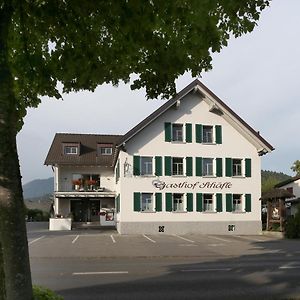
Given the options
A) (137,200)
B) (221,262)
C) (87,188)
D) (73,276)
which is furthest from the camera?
(87,188)

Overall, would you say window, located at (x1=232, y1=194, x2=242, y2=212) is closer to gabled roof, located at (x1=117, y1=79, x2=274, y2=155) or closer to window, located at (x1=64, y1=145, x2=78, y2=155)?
gabled roof, located at (x1=117, y1=79, x2=274, y2=155)

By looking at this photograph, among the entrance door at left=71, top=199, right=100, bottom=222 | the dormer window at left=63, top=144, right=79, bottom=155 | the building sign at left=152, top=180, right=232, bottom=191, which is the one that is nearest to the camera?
the building sign at left=152, top=180, right=232, bottom=191

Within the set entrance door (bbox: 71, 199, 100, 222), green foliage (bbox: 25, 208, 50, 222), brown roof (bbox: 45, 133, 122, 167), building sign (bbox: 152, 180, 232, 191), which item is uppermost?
brown roof (bbox: 45, 133, 122, 167)

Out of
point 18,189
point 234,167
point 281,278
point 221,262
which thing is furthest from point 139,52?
point 234,167

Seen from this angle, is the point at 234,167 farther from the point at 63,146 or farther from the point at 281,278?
the point at 281,278

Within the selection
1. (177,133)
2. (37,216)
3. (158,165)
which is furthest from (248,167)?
(37,216)

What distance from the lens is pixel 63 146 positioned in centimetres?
4809

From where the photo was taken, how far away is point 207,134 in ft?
126

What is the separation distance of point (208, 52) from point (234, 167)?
106ft

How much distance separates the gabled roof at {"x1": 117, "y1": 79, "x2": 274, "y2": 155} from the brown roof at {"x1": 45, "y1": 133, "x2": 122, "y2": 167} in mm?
8732

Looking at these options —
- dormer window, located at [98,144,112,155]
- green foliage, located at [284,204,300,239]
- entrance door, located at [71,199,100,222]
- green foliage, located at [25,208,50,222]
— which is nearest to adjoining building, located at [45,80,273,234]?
green foliage, located at [284,204,300,239]

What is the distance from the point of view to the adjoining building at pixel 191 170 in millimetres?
36406

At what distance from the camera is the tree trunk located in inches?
197

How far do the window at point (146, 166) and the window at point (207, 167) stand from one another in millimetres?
3906
